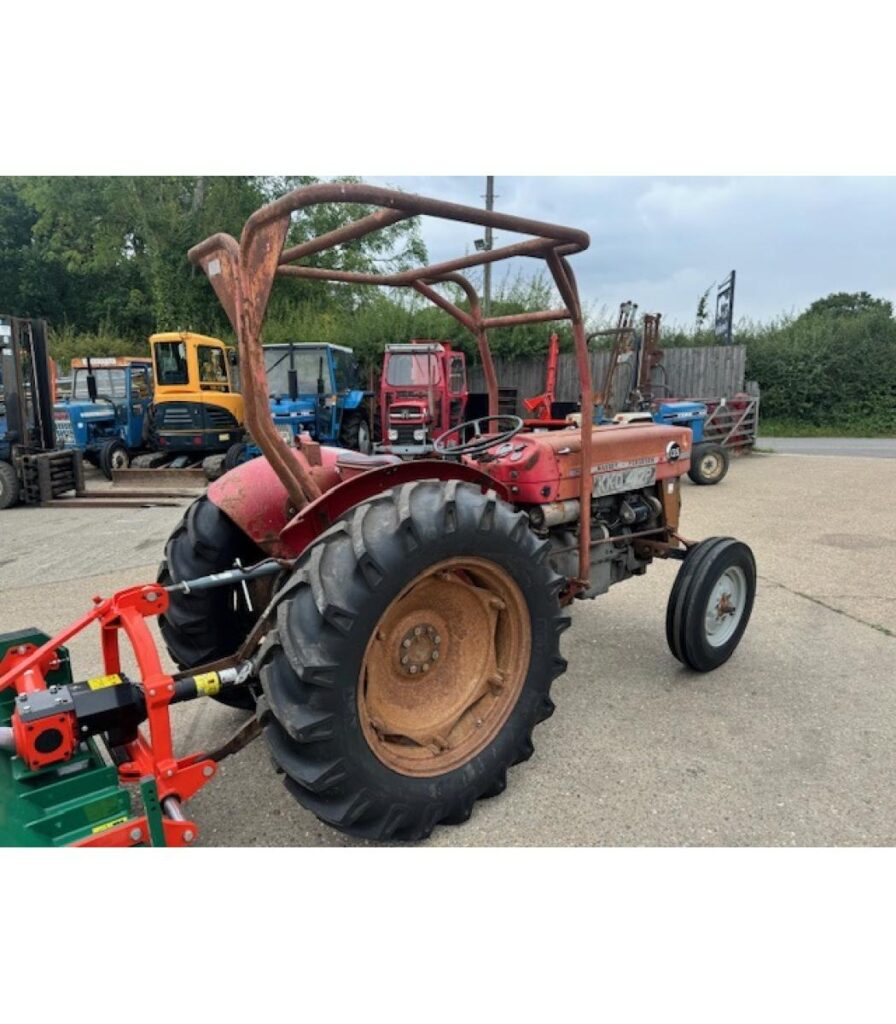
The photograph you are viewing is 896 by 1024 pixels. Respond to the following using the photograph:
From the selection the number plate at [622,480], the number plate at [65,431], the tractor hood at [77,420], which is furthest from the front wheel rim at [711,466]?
the number plate at [65,431]

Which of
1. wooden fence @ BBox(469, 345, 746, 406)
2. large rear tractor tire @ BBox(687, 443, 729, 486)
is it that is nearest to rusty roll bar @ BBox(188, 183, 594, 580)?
large rear tractor tire @ BBox(687, 443, 729, 486)

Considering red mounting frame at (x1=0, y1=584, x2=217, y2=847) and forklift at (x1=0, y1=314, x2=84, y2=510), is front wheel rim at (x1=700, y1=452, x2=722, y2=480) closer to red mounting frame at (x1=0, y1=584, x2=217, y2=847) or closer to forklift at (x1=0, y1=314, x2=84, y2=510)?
forklift at (x1=0, y1=314, x2=84, y2=510)

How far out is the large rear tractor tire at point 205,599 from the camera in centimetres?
251

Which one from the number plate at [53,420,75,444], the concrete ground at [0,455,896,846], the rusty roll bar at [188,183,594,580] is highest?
the rusty roll bar at [188,183,594,580]

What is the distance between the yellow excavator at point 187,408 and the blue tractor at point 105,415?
0.49 meters

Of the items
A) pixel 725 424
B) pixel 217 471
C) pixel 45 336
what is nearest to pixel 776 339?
pixel 725 424

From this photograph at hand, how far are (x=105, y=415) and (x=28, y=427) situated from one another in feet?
9.18

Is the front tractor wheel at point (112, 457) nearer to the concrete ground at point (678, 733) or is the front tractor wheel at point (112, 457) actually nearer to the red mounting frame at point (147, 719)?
the concrete ground at point (678, 733)

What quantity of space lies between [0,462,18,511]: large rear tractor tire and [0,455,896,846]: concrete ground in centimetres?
383

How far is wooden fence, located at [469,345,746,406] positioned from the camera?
49.7 feet

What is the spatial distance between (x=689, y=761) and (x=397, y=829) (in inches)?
47.1

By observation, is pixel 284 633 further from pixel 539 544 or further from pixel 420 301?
pixel 420 301

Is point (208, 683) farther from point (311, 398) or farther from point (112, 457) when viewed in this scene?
point (112, 457)

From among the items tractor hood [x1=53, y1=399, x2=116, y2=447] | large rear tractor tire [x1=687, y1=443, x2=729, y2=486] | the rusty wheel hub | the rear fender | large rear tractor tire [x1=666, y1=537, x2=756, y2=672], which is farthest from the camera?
tractor hood [x1=53, y1=399, x2=116, y2=447]
